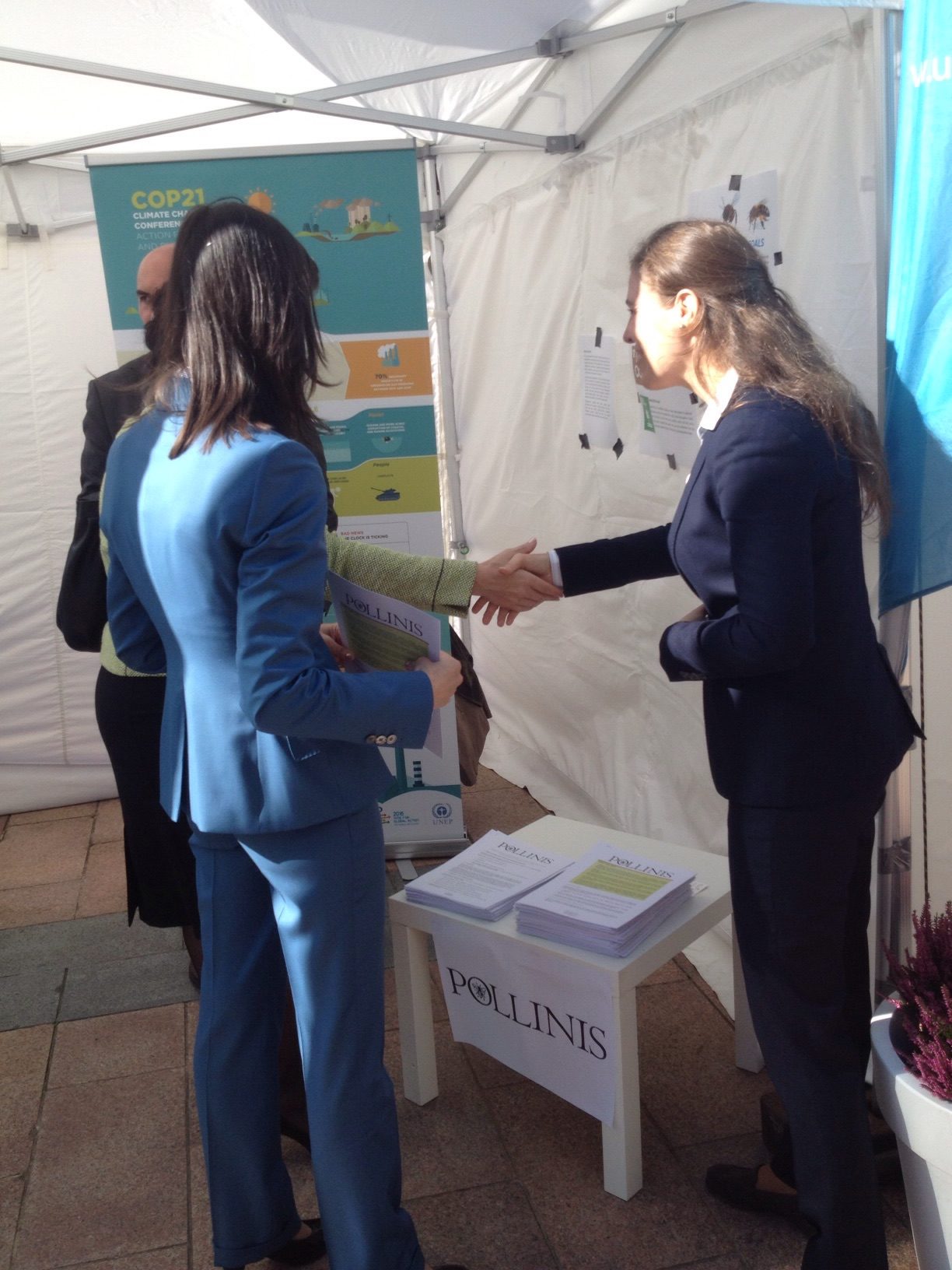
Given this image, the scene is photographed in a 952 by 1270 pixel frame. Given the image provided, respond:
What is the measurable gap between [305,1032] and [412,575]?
0.77 m

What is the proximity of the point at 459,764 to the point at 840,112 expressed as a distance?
2334 millimetres

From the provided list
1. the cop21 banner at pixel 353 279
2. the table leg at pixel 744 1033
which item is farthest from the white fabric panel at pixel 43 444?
the table leg at pixel 744 1033

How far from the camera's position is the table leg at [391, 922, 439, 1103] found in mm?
2227

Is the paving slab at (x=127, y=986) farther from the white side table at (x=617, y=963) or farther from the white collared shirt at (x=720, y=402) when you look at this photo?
the white collared shirt at (x=720, y=402)

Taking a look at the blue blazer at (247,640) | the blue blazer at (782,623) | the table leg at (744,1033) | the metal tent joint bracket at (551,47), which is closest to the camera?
the blue blazer at (247,640)

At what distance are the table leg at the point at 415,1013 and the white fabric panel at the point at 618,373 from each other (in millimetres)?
869

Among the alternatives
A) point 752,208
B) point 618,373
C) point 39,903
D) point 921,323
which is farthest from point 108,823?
point 921,323

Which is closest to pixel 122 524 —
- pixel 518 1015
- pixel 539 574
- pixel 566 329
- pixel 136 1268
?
pixel 539 574

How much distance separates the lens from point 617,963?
188 centimetres

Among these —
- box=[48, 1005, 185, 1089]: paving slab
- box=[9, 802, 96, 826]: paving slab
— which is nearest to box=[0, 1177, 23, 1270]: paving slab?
box=[48, 1005, 185, 1089]: paving slab

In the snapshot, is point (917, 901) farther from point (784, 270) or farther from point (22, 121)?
point (22, 121)

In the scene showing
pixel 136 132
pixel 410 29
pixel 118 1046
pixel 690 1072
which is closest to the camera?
pixel 690 1072

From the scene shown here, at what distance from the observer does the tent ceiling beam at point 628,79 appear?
8.16 ft

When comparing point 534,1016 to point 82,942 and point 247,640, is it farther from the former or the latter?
point 82,942
